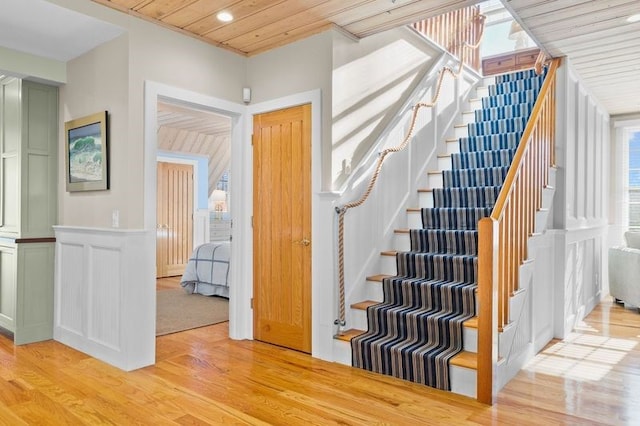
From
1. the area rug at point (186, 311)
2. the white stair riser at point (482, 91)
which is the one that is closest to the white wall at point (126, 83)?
the area rug at point (186, 311)

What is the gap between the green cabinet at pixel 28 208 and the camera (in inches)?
152

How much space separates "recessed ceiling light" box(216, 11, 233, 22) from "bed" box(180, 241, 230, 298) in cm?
347

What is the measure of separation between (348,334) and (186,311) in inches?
97.8

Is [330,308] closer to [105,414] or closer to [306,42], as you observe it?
[105,414]

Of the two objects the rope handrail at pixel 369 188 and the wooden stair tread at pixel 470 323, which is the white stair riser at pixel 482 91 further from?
the wooden stair tread at pixel 470 323

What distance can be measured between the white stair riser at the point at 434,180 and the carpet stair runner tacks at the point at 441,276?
79 millimetres

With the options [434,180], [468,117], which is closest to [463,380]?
[434,180]

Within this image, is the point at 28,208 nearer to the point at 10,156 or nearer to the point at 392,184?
the point at 10,156

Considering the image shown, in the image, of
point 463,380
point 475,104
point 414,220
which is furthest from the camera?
point 475,104

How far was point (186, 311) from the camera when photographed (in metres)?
5.18

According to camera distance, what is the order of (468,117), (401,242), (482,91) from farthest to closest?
(482,91)
(468,117)
(401,242)

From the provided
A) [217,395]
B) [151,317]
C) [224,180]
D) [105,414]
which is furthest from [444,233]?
[224,180]

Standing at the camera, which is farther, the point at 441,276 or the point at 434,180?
the point at 434,180

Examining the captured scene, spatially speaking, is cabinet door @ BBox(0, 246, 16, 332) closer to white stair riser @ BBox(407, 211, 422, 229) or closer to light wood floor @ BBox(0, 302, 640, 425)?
light wood floor @ BBox(0, 302, 640, 425)
